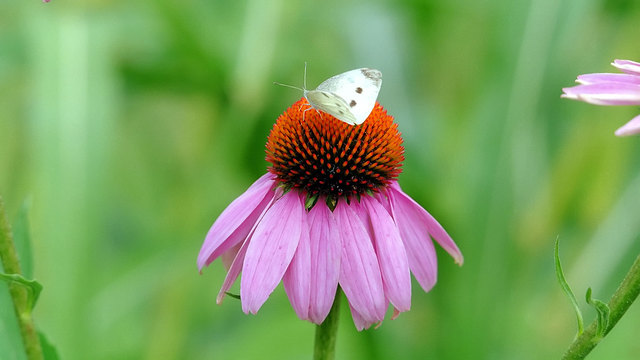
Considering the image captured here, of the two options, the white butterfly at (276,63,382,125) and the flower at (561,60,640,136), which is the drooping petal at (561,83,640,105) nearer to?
the flower at (561,60,640,136)

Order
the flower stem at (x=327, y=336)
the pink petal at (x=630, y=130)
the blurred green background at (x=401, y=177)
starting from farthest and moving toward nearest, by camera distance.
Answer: the blurred green background at (x=401, y=177)
the flower stem at (x=327, y=336)
the pink petal at (x=630, y=130)

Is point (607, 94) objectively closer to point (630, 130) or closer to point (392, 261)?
point (630, 130)

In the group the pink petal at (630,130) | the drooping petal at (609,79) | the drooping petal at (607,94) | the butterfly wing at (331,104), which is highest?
the drooping petal at (609,79)

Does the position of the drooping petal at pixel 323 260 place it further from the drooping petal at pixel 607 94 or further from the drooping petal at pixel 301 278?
the drooping petal at pixel 607 94

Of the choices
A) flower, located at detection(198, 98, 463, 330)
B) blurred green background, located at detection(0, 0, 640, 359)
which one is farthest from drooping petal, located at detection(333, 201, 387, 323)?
blurred green background, located at detection(0, 0, 640, 359)

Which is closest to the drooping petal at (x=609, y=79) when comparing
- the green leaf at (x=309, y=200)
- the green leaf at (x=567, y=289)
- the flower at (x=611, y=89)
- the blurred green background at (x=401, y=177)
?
the flower at (x=611, y=89)

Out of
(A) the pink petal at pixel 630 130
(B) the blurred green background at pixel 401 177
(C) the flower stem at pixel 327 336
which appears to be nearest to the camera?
(A) the pink petal at pixel 630 130

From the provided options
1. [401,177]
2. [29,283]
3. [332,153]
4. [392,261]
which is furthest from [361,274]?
[401,177]
